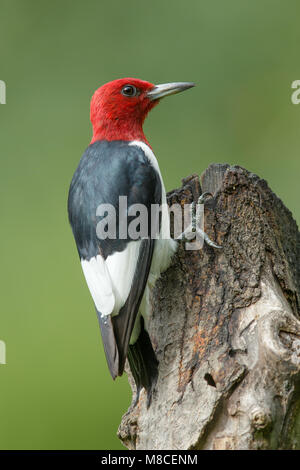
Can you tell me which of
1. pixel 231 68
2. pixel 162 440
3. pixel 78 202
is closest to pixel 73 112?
pixel 231 68

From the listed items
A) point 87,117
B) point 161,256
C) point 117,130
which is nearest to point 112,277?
point 161,256

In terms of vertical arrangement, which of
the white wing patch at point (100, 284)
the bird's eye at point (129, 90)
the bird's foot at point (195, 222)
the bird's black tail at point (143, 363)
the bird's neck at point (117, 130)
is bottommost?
the bird's black tail at point (143, 363)

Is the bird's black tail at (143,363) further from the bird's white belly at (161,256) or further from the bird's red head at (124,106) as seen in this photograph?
the bird's red head at (124,106)

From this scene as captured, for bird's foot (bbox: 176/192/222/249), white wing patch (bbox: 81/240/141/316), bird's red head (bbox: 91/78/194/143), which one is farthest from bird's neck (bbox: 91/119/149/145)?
white wing patch (bbox: 81/240/141/316)

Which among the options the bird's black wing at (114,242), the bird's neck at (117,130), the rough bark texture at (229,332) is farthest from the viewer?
the bird's neck at (117,130)

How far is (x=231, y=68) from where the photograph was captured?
456 cm

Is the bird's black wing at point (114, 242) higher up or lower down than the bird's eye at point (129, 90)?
lower down

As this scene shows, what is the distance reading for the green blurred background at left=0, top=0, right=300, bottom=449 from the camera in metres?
3.75

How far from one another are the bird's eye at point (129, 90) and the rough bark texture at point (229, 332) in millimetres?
666

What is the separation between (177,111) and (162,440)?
9.03 ft

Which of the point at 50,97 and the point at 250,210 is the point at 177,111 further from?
the point at 250,210

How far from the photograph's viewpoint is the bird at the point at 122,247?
2.30 metres

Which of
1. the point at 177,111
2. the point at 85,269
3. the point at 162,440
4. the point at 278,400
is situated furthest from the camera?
the point at 177,111

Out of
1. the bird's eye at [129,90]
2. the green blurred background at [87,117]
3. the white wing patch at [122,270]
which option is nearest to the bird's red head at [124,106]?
the bird's eye at [129,90]
